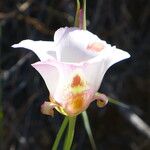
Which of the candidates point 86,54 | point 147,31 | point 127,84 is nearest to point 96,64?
point 86,54

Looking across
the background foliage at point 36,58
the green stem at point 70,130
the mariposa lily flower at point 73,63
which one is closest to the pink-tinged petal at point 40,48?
the mariposa lily flower at point 73,63

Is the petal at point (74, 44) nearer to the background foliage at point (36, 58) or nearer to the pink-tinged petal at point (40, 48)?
the pink-tinged petal at point (40, 48)

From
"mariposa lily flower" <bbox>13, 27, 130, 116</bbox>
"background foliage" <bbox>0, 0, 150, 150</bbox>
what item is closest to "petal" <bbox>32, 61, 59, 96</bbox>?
"mariposa lily flower" <bbox>13, 27, 130, 116</bbox>

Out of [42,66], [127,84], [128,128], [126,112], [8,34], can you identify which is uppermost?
[42,66]

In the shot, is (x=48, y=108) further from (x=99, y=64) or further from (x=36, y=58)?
(x=36, y=58)

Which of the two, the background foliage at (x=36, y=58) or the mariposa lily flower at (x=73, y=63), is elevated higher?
the mariposa lily flower at (x=73, y=63)

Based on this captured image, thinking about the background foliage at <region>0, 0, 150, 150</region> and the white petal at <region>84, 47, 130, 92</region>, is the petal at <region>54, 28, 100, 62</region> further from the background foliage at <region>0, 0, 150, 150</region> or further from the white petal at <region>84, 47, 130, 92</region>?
the background foliage at <region>0, 0, 150, 150</region>

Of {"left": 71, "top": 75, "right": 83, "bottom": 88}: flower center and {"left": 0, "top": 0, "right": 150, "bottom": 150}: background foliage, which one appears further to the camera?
{"left": 0, "top": 0, "right": 150, "bottom": 150}: background foliage

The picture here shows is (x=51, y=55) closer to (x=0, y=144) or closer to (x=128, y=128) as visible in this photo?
(x=0, y=144)
